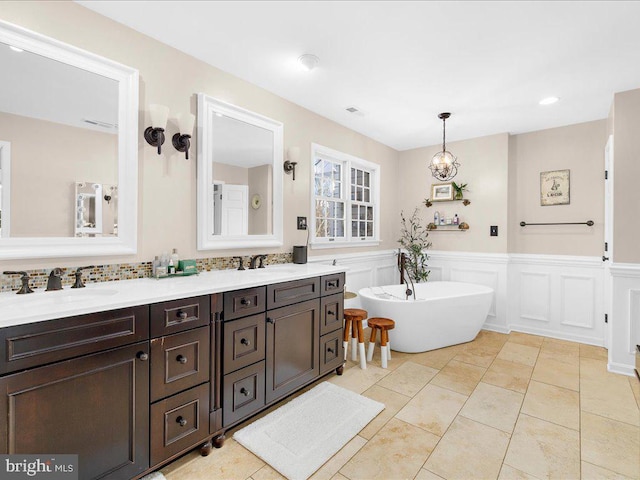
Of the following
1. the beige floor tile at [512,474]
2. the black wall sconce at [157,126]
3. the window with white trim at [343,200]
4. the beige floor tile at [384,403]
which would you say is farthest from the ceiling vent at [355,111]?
the beige floor tile at [512,474]

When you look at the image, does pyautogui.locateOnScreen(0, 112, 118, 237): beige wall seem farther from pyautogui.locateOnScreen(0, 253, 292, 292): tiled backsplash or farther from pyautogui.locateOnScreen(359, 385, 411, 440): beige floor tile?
pyautogui.locateOnScreen(359, 385, 411, 440): beige floor tile

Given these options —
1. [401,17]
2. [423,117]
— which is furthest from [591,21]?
[423,117]

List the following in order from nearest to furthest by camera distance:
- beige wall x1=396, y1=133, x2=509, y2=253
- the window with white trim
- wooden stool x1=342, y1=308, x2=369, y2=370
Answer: wooden stool x1=342, y1=308, x2=369, y2=370, the window with white trim, beige wall x1=396, y1=133, x2=509, y2=253

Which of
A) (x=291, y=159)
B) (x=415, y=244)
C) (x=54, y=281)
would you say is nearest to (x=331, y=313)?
(x=291, y=159)

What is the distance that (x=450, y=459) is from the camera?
1813 mm

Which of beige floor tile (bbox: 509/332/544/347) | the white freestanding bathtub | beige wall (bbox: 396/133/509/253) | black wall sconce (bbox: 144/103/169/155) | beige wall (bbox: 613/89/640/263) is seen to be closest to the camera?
black wall sconce (bbox: 144/103/169/155)

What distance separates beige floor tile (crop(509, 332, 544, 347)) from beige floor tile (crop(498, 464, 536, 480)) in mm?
2400

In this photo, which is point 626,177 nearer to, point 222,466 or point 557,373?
point 557,373

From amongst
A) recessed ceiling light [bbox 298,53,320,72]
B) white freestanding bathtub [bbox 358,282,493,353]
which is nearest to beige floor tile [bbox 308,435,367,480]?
white freestanding bathtub [bbox 358,282,493,353]

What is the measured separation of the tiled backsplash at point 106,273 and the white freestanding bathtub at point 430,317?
1607mm

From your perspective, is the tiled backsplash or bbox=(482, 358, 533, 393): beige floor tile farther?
bbox=(482, 358, 533, 393): beige floor tile

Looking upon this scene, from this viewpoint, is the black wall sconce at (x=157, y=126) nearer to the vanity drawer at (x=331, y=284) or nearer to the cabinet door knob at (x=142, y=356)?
the cabinet door knob at (x=142, y=356)

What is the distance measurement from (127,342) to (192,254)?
101 cm

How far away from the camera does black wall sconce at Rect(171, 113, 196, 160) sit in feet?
7.32
